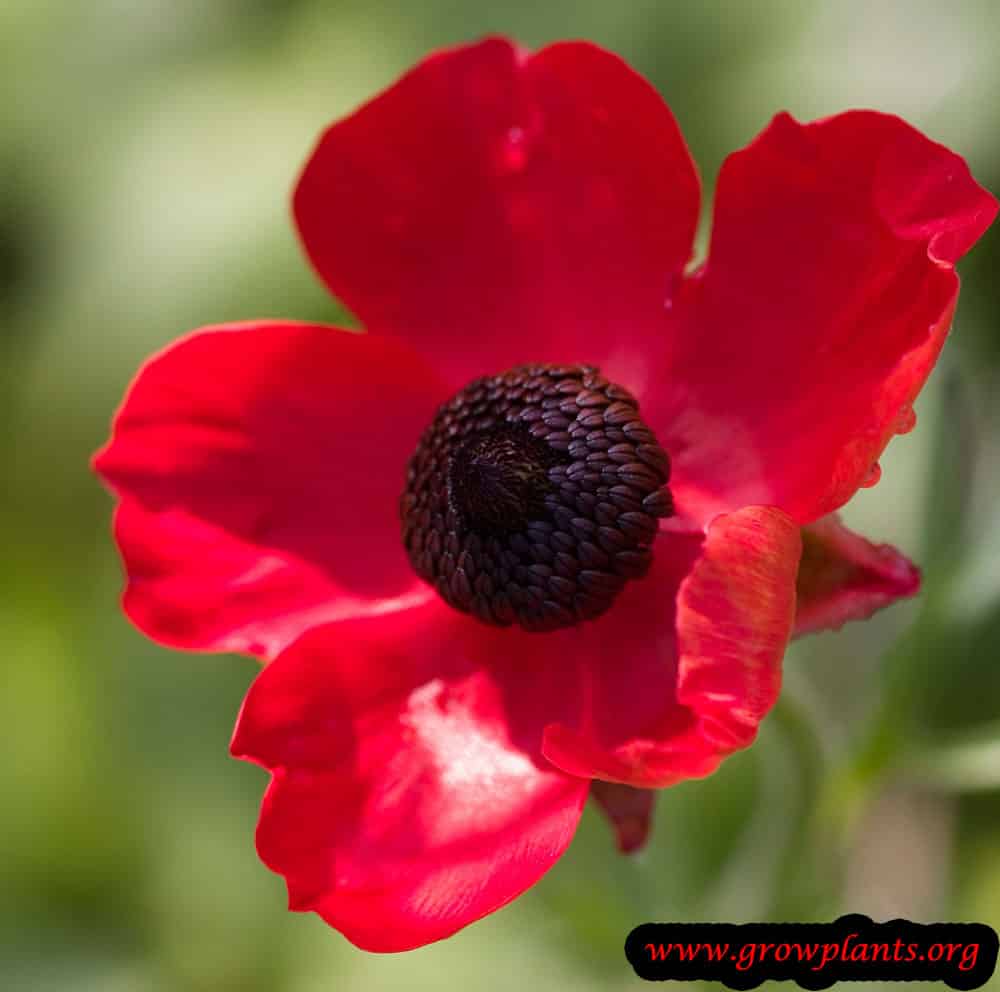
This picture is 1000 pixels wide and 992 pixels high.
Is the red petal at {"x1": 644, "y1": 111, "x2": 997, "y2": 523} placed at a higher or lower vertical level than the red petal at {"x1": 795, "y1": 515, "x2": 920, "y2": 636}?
higher

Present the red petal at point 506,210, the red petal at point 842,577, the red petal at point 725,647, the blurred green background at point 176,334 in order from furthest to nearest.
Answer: the blurred green background at point 176,334 → the red petal at point 506,210 → the red petal at point 842,577 → the red petal at point 725,647

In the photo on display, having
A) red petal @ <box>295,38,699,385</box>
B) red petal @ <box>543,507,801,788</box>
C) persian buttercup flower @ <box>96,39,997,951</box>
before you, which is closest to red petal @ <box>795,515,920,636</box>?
persian buttercup flower @ <box>96,39,997,951</box>

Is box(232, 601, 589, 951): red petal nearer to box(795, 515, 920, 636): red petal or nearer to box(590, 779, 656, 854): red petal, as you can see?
box(590, 779, 656, 854): red petal

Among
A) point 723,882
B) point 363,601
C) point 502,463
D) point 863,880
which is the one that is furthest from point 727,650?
point 863,880

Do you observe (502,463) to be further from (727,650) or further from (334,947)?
(334,947)

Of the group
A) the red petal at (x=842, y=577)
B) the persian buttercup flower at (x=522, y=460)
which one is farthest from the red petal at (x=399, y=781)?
the red petal at (x=842, y=577)

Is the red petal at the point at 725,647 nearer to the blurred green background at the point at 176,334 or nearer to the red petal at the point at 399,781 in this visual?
the red petal at the point at 399,781
